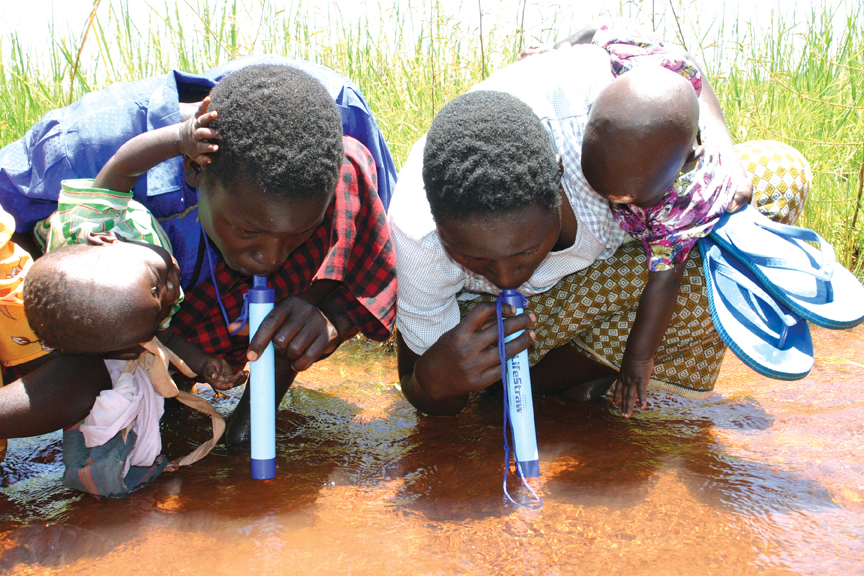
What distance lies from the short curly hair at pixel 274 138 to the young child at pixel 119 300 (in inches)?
2.1

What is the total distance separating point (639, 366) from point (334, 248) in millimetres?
1002

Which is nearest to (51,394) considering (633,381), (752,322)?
(633,381)

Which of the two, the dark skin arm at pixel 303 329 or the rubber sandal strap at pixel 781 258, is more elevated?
the rubber sandal strap at pixel 781 258

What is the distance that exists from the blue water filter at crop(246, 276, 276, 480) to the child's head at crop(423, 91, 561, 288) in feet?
1.81

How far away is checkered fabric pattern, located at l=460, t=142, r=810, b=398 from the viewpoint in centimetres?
228

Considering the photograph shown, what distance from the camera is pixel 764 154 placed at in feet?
7.57

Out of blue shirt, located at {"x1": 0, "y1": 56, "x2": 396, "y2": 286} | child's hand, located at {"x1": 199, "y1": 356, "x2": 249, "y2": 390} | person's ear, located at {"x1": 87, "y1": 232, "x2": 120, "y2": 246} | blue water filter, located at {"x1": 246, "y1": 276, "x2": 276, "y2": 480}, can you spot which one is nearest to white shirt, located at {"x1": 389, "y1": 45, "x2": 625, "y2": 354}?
blue water filter, located at {"x1": 246, "y1": 276, "x2": 276, "y2": 480}

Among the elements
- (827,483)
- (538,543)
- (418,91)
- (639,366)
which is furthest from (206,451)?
(418,91)

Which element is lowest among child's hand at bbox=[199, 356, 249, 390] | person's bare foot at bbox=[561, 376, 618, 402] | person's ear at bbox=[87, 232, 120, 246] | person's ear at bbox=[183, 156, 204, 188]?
person's bare foot at bbox=[561, 376, 618, 402]

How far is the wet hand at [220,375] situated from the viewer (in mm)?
1994

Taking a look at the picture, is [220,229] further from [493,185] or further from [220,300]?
[493,185]

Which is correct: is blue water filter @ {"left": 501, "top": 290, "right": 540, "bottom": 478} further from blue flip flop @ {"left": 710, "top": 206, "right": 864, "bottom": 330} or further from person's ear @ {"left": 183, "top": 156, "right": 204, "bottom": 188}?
person's ear @ {"left": 183, "top": 156, "right": 204, "bottom": 188}

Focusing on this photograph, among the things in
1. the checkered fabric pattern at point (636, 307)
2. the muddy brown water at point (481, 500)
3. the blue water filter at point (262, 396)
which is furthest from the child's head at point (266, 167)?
the checkered fabric pattern at point (636, 307)

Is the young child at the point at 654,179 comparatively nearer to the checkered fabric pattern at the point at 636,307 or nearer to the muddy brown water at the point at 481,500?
the checkered fabric pattern at the point at 636,307
